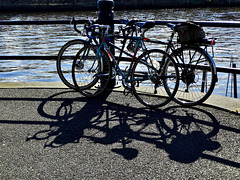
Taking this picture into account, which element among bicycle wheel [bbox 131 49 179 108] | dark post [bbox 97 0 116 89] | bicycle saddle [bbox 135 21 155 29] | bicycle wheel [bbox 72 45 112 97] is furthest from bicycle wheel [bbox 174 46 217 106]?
dark post [bbox 97 0 116 89]

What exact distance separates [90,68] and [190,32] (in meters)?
1.67

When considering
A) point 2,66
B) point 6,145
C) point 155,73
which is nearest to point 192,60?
point 155,73

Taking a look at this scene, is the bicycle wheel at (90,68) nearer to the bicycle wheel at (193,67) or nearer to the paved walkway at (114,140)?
the paved walkway at (114,140)

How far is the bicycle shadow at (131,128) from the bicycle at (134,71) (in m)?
0.31

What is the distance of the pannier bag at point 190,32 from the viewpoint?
432 centimetres

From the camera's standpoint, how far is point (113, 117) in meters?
4.46

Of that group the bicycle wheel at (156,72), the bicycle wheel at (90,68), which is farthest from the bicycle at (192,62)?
the bicycle wheel at (90,68)

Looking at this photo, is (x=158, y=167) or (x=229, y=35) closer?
(x=158, y=167)

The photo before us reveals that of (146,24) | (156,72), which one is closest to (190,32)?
(146,24)

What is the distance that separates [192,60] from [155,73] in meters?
0.50

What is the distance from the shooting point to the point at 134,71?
4852 millimetres

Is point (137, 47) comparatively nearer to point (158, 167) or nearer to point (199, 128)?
point (199, 128)

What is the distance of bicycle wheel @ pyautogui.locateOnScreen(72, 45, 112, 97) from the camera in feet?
17.0

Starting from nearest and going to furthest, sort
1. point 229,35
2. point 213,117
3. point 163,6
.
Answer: point 213,117, point 229,35, point 163,6
